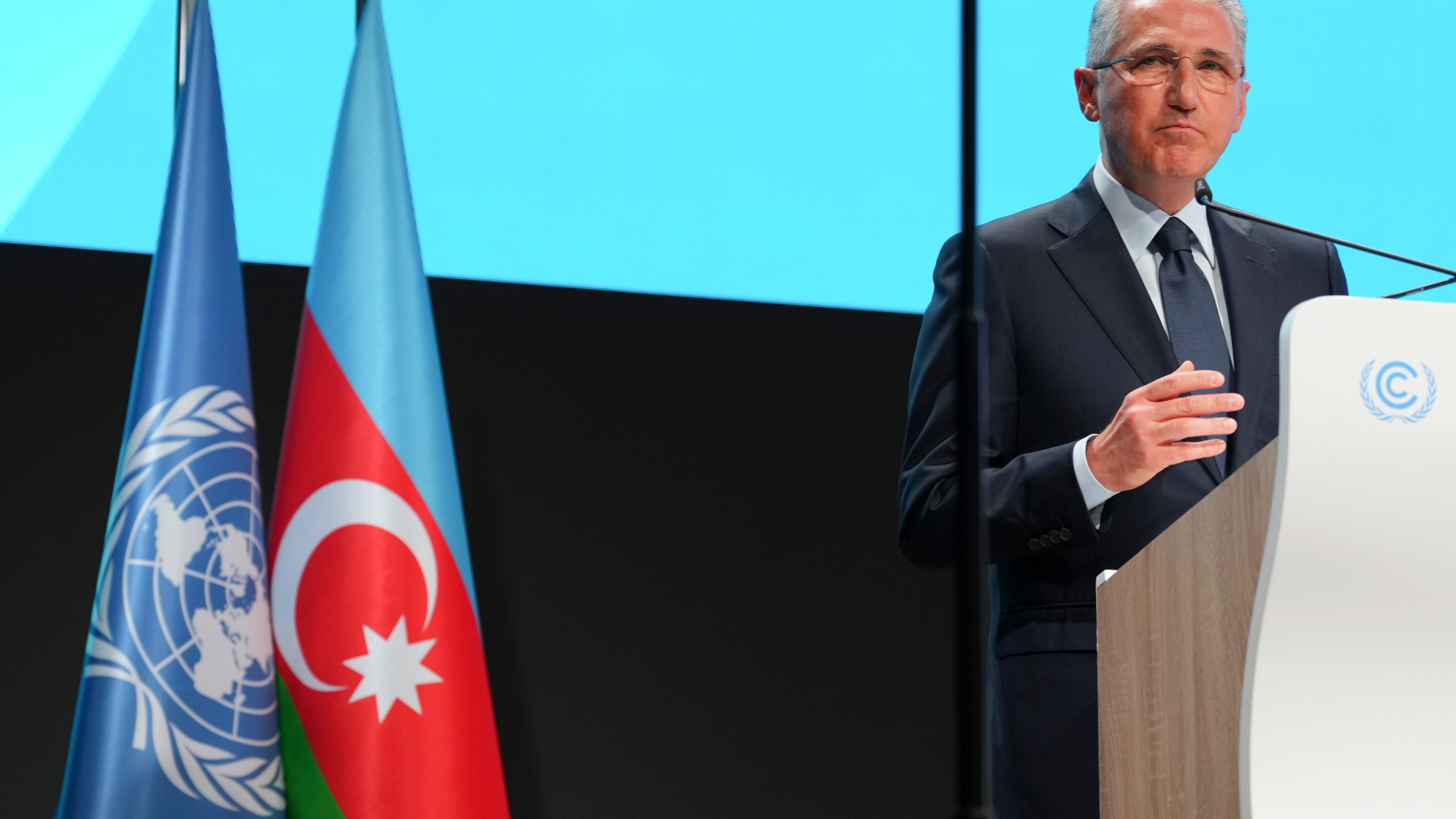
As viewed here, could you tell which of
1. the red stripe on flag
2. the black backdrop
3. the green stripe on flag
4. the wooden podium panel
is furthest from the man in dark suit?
the black backdrop

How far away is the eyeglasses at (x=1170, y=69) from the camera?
170 centimetres

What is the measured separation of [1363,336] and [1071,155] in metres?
2.01

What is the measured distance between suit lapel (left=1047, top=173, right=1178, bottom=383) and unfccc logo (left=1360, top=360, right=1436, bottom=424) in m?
0.56

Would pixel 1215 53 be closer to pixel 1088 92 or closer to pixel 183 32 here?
pixel 1088 92

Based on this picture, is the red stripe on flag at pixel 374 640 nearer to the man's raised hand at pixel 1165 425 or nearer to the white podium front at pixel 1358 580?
the man's raised hand at pixel 1165 425

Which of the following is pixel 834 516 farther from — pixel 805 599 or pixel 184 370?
pixel 184 370

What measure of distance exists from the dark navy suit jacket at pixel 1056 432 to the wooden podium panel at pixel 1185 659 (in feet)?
0.72

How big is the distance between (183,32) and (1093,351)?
5.46ft

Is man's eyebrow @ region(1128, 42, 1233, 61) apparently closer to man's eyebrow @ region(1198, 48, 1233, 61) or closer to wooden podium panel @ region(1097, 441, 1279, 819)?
man's eyebrow @ region(1198, 48, 1233, 61)

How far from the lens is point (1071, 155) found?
2.86 meters

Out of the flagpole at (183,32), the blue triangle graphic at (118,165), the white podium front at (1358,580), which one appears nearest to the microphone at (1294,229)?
the white podium front at (1358,580)

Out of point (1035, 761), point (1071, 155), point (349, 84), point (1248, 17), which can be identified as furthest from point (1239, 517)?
point (1248, 17)

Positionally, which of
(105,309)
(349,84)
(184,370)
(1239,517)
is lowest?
(1239,517)

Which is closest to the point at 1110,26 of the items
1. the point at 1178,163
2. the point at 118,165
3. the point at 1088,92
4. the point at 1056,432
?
the point at 1088,92
